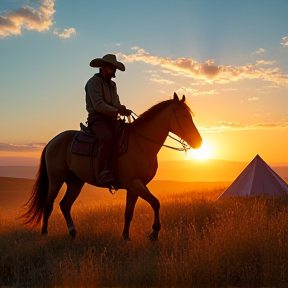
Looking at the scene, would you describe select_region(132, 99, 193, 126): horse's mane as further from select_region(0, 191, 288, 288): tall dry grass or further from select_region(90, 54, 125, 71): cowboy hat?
select_region(0, 191, 288, 288): tall dry grass

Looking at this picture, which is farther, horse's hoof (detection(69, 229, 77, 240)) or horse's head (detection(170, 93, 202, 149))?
horse's hoof (detection(69, 229, 77, 240))

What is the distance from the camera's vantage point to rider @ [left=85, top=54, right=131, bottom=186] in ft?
22.7

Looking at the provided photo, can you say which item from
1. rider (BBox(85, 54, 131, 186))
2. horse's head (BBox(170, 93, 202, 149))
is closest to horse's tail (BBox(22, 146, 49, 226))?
rider (BBox(85, 54, 131, 186))

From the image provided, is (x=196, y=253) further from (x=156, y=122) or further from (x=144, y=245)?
(x=156, y=122)

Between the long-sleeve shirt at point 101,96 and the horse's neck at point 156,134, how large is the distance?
0.72m

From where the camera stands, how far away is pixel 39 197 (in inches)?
334

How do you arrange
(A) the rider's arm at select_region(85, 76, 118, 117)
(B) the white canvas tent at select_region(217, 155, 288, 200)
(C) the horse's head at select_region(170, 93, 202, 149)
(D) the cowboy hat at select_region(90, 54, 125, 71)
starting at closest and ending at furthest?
(C) the horse's head at select_region(170, 93, 202, 149), (A) the rider's arm at select_region(85, 76, 118, 117), (D) the cowboy hat at select_region(90, 54, 125, 71), (B) the white canvas tent at select_region(217, 155, 288, 200)

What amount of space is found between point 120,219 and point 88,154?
8.64ft

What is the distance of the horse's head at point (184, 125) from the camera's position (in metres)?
6.58

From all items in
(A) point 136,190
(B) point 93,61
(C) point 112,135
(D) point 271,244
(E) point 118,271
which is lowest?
(E) point 118,271

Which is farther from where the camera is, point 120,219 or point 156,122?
point 120,219

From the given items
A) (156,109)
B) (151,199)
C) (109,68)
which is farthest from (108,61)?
(151,199)

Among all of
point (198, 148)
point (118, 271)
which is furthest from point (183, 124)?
point (118, 271)

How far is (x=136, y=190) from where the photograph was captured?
6.62m
